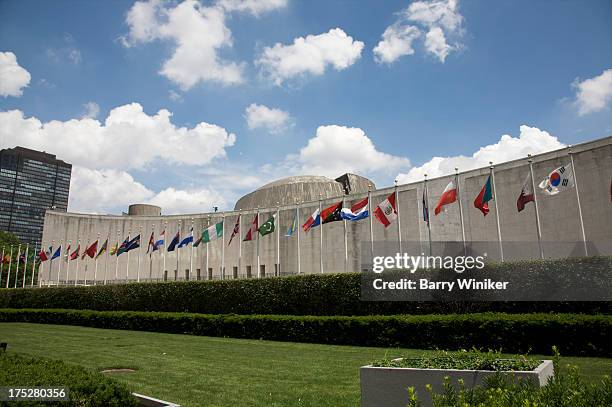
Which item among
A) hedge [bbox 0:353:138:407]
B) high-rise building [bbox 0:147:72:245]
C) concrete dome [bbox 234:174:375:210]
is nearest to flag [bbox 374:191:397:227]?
hedge [bbox 0:353:138:407]

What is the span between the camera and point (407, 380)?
6027 millimetres

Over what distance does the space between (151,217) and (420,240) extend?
2785 centimetres

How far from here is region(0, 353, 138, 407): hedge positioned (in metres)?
4.53

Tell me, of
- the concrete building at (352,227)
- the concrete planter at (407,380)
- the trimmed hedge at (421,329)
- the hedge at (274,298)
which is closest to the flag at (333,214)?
the concrete building at (352,227)

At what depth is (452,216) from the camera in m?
27.4

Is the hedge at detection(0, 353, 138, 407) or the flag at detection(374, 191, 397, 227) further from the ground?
the flag at detection(374, 191, 397, 227)

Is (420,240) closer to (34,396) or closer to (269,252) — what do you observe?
(269,252)

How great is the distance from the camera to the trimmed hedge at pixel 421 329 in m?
12.2

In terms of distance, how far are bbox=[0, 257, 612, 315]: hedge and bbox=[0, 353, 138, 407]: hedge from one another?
42.8ft

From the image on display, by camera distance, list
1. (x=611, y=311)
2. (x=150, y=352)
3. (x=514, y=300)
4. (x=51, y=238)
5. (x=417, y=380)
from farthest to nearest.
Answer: (x=51, y=238), (x=514, y=300), (x=150, y=352), (x=611, y=311), (x=417, y=380)

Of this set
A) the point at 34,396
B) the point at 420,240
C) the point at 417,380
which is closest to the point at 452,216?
the point at 420,240

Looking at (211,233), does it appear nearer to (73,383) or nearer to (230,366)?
(230,366)

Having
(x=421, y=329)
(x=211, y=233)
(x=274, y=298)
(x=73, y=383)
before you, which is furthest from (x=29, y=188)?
(x=73, y=383)

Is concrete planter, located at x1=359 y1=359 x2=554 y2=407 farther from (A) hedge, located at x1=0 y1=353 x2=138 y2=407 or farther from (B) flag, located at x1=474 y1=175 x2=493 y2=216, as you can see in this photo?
(B) flag, located at x1=474 y1=175 x2=493 y2=216
